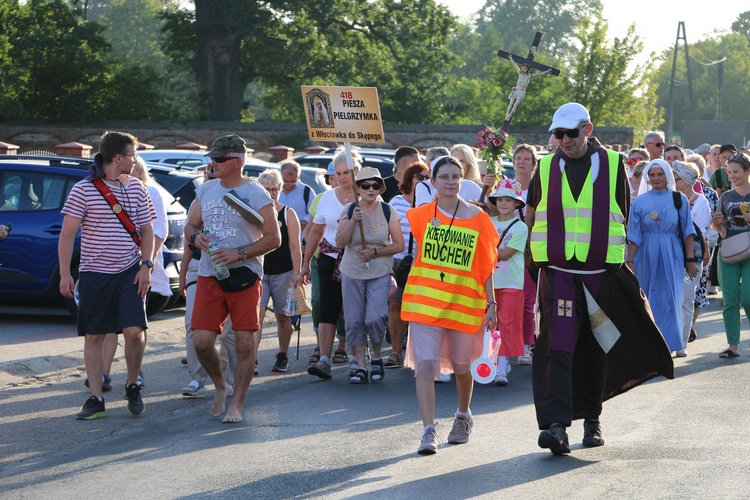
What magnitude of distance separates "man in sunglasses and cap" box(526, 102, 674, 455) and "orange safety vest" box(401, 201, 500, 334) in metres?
0.34

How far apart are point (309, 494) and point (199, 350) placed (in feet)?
8.01

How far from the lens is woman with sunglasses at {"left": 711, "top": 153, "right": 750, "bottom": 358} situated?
491 inches

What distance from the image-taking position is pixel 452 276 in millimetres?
8102

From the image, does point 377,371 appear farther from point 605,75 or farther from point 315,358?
point 605,75

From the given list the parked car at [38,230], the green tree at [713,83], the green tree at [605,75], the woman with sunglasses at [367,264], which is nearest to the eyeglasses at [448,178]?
the woman with sunglasses at [367,264]

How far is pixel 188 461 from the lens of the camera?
7.64m

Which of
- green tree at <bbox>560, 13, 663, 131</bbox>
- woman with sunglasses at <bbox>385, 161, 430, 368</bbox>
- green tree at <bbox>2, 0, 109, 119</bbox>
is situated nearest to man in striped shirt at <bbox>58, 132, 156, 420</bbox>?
woman with sunglasses at <bbox>385, 161, 430, 368</bbox>

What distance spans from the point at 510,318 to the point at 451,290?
122 inches

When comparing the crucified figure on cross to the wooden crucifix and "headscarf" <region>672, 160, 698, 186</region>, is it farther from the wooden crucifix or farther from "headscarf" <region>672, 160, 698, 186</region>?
"headscarf" <region>672, 160, 698, 186</region>

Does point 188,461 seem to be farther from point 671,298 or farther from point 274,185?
point 671,298

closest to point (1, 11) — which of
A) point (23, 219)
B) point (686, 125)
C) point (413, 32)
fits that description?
point (413, 32)

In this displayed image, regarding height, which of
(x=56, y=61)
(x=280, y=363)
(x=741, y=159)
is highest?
(x=56, y=61)

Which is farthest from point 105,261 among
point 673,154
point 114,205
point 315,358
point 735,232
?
point 673,154

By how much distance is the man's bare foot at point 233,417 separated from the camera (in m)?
8.90
